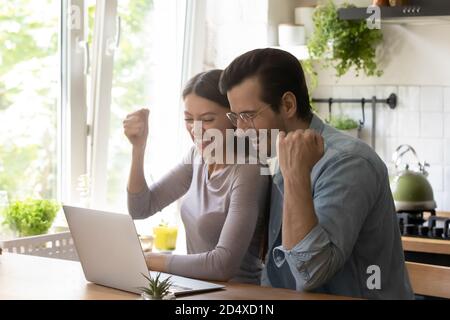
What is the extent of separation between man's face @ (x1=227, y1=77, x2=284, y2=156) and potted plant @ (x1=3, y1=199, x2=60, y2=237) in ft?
3.80

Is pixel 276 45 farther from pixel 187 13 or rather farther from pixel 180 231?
pixel 180 231

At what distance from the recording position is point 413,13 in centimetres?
369

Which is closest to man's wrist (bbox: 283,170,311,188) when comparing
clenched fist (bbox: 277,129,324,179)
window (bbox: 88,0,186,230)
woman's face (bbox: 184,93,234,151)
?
clenched fist (bbox: 277,129,324,179)

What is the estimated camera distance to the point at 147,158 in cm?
403

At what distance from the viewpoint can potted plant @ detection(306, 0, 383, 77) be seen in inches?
159

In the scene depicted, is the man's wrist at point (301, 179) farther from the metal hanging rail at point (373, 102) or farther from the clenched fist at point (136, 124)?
the metal hanging rail at point (373, 102)

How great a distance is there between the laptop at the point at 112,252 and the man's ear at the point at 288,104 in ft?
1.48

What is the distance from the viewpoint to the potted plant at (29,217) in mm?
2945

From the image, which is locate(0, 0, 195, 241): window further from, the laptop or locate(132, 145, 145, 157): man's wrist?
the laptop

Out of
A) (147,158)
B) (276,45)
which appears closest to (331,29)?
(276,45)

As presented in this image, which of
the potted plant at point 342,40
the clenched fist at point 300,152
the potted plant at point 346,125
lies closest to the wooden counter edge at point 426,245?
the potted plant at point 346,125

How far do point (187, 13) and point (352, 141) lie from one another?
2.34 meters
